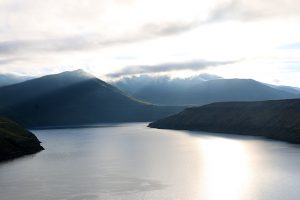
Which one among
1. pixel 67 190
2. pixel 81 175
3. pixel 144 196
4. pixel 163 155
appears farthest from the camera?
pixel 163 155

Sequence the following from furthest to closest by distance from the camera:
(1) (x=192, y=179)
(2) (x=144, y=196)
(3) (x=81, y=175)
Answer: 1. (3) (x=81, y=175)
2. (1) (x=192, y=179)
3. (2) (x=144, y=196)

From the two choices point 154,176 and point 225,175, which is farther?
point 225,175

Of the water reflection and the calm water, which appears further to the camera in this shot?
the water reflection

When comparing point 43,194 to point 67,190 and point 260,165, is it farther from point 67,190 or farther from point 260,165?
point 260,165

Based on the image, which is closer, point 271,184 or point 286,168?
point 271,184

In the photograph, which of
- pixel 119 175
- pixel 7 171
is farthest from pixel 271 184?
pixel 7 171

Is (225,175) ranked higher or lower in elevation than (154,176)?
higher

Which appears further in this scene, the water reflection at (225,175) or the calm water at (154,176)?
the water reflection at (225,175)

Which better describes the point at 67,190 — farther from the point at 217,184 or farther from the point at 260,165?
the point at 260,165

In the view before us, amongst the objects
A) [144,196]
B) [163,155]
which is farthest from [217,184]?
[163,155]
